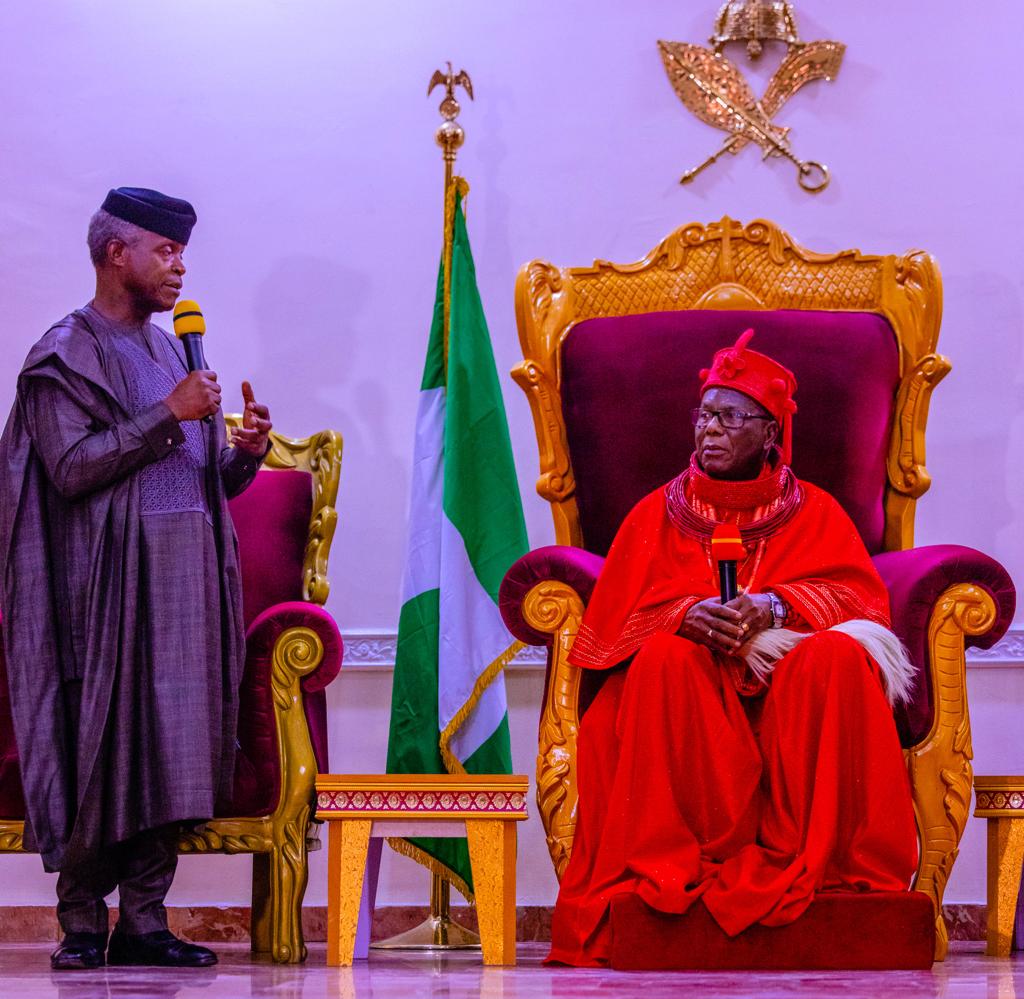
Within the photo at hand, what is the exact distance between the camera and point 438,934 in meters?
4.43

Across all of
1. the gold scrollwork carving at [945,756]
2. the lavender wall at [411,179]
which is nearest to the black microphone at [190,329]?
the lavender wall at [411,179]

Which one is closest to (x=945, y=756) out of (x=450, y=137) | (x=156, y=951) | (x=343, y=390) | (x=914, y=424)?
(x=914, y=424)

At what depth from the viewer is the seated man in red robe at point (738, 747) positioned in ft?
10.8

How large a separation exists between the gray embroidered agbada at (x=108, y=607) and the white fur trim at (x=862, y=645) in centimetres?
124

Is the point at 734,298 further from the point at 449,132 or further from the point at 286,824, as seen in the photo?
the point at 286,824

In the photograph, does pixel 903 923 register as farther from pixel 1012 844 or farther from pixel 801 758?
pixel 1012 844

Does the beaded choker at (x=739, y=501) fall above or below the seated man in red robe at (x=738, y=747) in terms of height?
above

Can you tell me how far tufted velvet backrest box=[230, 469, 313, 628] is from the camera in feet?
14.5

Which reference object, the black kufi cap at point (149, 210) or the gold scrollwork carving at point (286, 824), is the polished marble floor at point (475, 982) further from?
the black kufi cap at point (149, 210)

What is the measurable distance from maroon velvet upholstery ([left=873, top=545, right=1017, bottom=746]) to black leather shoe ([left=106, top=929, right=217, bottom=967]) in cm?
166

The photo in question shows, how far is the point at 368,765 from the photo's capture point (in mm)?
5035

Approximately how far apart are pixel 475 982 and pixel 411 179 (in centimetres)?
303

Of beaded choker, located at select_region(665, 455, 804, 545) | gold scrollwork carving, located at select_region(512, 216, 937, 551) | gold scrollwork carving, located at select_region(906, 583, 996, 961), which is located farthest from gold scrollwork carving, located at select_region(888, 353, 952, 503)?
gold scrollwork carving, located at select_region(906, 583, 996, 961)

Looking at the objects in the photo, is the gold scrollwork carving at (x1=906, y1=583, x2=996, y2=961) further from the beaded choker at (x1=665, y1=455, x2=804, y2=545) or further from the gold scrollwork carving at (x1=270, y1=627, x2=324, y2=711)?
the gold scrollwork carving at (x1=270, y1=627, x2=324, y2=711)
